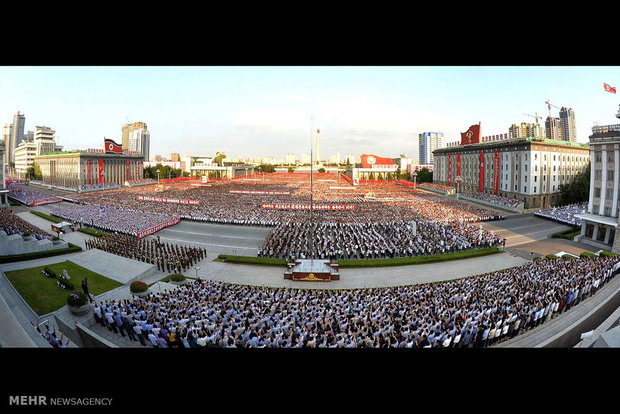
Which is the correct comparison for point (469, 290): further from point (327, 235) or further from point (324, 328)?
point (327, 235)

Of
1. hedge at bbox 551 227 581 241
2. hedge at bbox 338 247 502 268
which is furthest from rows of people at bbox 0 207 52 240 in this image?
hedge at bbox 551 227 581 241

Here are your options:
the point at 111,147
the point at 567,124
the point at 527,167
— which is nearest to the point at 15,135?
the point at 111,147

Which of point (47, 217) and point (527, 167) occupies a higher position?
point (527, 167)

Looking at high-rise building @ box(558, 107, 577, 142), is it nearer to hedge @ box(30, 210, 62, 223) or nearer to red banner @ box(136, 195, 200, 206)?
red banner @ box(136, 195, 200, 206)

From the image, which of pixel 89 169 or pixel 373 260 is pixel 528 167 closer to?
pixel 373 260

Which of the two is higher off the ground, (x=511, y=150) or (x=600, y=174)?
(x=511, y=150)

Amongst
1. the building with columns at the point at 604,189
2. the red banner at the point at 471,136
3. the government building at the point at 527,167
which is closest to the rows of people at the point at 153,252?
the building with columns at the point at 604,189
